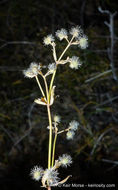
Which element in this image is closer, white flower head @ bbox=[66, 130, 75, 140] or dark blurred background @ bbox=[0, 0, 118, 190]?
white flower head @ bbox=[66, 130, 75, 140]

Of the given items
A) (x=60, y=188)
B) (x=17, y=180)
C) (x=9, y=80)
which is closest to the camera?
(x=60, y=188)

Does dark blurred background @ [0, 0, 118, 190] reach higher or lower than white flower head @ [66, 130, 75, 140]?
higher

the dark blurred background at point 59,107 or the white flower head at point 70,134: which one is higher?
the dark blurred background at point 59,107

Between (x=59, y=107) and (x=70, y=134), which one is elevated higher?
(x=59, y=107)

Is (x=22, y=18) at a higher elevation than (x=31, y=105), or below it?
higher

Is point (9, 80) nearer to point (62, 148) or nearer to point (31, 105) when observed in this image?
point (31, 105)

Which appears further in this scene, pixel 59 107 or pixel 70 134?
pixel 59 107

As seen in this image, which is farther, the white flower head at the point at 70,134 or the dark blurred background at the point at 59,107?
the dark blurred background at the point at 59,107

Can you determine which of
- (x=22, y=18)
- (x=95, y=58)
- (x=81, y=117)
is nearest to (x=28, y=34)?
(x=22, y=18)
